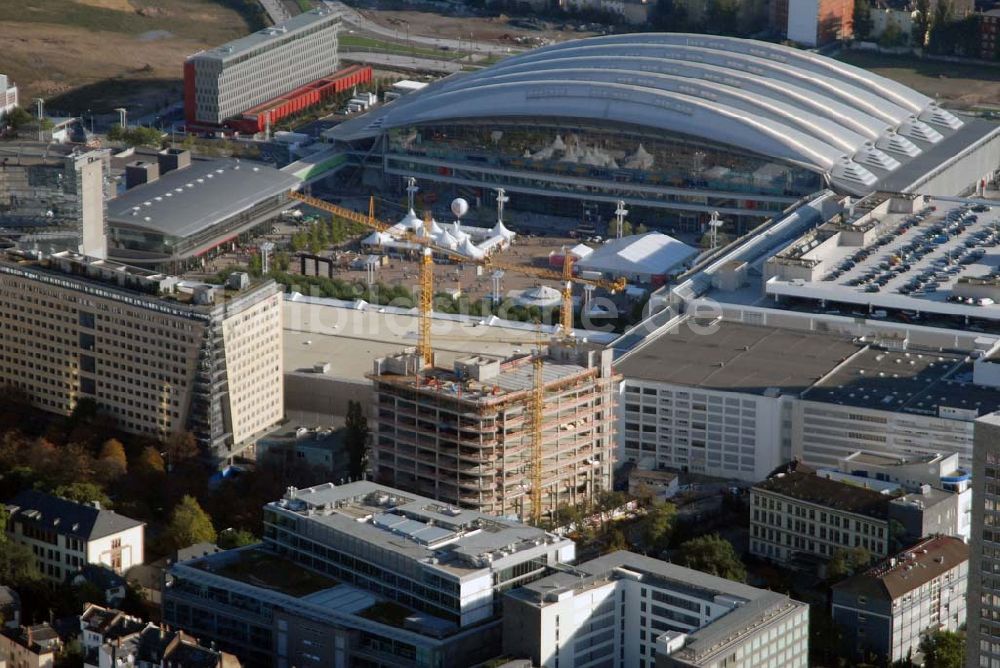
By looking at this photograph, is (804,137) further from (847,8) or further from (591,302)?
(847,8)

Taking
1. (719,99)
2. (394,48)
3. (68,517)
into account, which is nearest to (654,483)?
(68,517)

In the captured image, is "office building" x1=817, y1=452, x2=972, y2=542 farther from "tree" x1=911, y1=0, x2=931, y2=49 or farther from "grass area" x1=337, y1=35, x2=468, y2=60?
"grass area" x1=337, y1=35, x2=468, y2=60

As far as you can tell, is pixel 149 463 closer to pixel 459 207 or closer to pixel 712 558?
pixel 712 558

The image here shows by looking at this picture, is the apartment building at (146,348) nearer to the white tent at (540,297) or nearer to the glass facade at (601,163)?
the white tent at (540,297)

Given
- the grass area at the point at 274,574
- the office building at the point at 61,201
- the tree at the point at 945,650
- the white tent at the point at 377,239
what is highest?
the office building at the point at 61,201

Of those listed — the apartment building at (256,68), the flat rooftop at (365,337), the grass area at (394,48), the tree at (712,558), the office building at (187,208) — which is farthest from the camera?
the grass area at (394,48)

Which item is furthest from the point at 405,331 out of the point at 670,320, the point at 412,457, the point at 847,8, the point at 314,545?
the point at 847,8

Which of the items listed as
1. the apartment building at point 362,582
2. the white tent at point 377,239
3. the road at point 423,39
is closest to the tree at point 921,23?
the road at point 423,39
